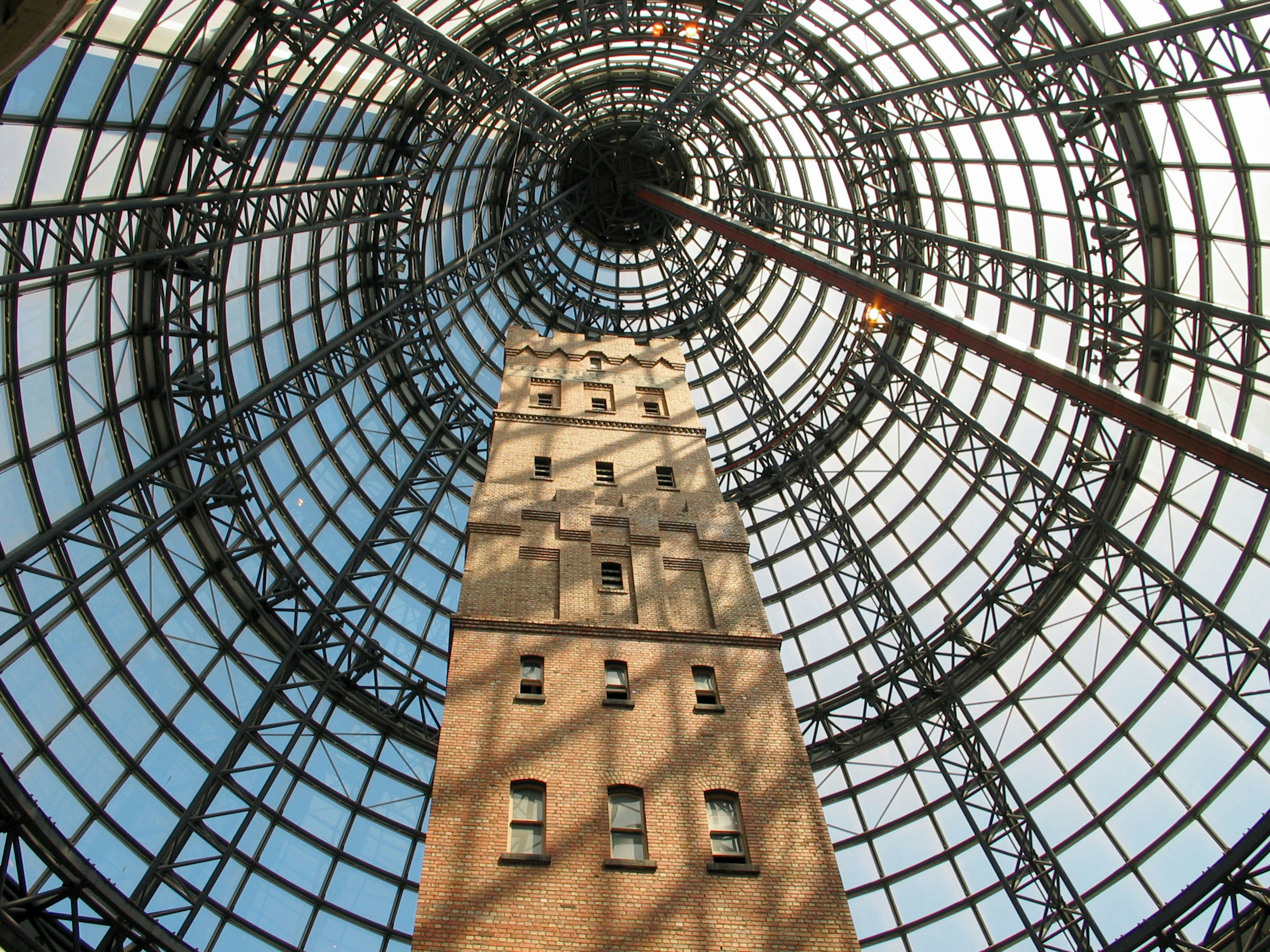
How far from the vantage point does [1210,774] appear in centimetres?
2422

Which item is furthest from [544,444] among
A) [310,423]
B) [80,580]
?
[80,580]

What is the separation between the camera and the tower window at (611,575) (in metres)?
22.5

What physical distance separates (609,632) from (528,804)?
5.13 m

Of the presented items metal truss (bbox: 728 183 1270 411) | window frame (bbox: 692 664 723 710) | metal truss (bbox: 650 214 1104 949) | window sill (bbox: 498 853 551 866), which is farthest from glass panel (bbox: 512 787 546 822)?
metal truss (bbox: 728 183 1270 411)

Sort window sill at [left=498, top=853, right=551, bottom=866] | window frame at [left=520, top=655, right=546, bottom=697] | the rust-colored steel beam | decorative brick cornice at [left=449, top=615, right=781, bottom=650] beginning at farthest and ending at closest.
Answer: decorative brick cornice at [left=449, top=615, right=781, bottom=650] < window frame at [left=520, top=655, right=546, bottom=697] < the rust-colored steel beam < window sill at [left=498, top=853, right=551, bottom=866]

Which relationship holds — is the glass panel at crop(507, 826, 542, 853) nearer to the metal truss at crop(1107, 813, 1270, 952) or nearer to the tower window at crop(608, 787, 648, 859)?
the tower window at crop(608, 787, 648, 859)

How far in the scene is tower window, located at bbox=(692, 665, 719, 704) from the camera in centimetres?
1889

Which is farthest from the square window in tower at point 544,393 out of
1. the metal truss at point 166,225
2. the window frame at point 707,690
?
the window frame at point 707,690

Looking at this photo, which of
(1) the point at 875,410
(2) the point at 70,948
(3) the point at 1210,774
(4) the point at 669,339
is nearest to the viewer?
(2) the point at 70,948

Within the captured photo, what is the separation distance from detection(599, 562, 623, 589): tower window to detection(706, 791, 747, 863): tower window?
6.94m

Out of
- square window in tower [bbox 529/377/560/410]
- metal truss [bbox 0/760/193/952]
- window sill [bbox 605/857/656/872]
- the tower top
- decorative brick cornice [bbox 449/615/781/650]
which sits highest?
the tower top

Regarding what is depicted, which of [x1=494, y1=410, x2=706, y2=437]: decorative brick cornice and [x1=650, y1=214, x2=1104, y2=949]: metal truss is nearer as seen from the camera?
[x1=650, y1=214, x2=1104, y2=949]: metal truss

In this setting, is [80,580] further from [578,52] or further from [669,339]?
[578,52]

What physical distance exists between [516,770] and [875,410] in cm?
2384
